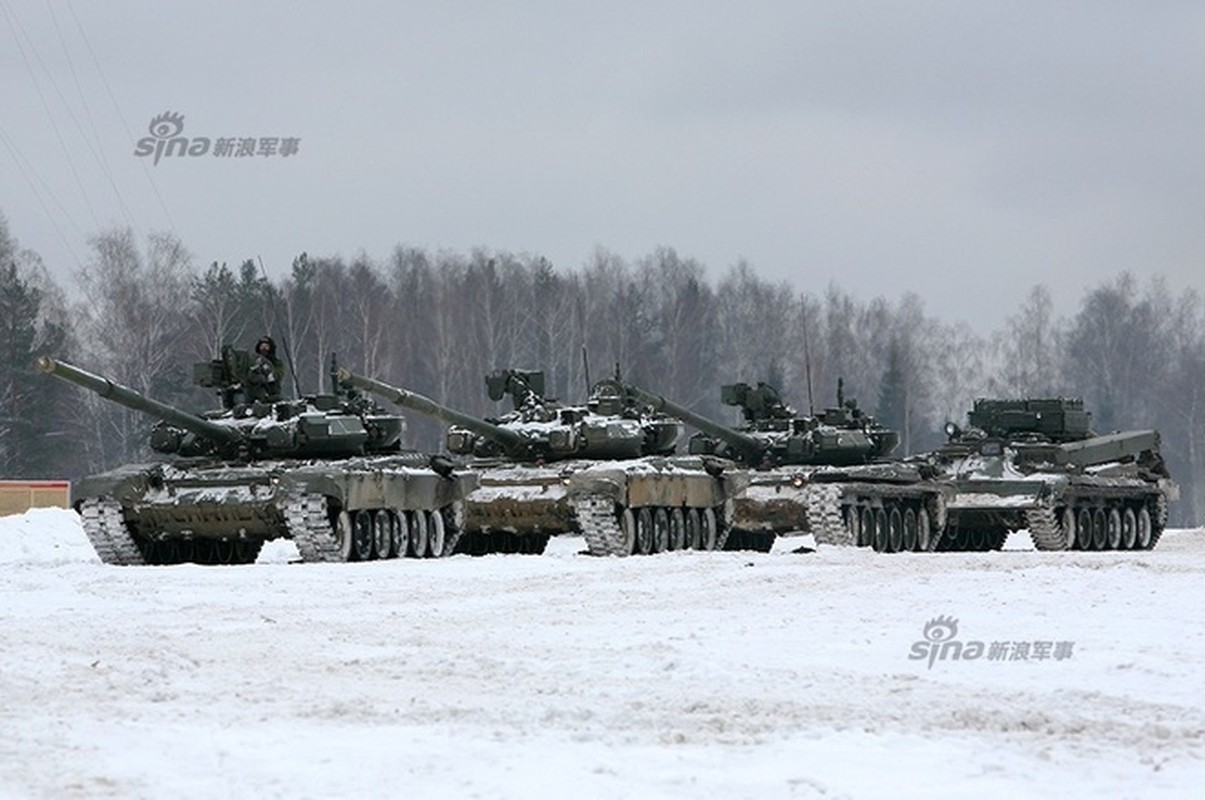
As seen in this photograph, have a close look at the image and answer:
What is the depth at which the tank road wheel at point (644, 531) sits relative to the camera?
93.7ft

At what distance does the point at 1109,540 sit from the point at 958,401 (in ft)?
189

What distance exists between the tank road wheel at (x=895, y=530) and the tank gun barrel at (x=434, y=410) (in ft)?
18.1

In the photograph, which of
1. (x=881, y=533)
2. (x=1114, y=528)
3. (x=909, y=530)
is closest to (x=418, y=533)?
(x=881, y=533)

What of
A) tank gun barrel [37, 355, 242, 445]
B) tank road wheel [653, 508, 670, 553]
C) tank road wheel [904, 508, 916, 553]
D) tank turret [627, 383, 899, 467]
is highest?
tank gun barrel [37, 355, 242, 445]

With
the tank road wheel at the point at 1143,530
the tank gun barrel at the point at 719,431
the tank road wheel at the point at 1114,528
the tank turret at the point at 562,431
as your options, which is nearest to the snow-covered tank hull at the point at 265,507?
the tank turret at the point at 562,431

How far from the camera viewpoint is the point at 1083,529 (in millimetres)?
34406

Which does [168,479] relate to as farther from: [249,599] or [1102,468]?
[1102,468]

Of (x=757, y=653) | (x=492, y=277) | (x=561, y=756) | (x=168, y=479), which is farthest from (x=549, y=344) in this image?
(x=561, y=756)

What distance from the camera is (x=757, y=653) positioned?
1315cm

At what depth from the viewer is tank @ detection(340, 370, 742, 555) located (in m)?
27.7

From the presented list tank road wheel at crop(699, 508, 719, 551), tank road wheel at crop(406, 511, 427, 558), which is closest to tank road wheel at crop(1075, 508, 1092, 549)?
tank road wheel at crop(699, 508, 719, 551)

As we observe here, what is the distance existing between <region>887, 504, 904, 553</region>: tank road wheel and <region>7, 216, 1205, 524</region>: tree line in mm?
9864

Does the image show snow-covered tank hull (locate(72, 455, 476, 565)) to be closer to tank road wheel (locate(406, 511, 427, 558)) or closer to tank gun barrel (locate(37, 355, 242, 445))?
tank road wheel (locate(406, 511, 427, 558))

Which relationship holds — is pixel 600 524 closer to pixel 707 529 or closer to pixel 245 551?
pixel 707 529
